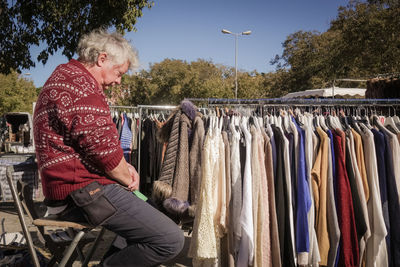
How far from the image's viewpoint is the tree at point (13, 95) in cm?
2370

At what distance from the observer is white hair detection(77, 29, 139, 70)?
204cm

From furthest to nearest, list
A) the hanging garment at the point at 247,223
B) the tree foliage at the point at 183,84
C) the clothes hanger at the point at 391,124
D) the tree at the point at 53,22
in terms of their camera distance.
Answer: the tree foliage at the point at 183,84 → the tree at the point at 53,22 → the clothes hanger at the point at 391,124 → the hanging garment at the point at 247,223

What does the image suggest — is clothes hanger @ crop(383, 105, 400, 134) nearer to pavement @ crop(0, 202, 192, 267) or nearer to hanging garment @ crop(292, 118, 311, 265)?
hanging garment @ crop(292, 118, 311, 265)

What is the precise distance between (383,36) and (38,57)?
13.8m

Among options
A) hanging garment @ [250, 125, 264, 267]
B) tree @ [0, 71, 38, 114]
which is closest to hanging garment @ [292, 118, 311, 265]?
hanging garment @ [250, 125, 264, 267]

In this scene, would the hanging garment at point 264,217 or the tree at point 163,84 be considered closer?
the hanging garment at point 264,217

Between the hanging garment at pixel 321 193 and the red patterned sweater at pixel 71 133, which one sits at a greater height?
the red patterned sweater at pixel 71 133

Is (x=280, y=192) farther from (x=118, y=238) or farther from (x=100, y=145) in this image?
(x=100, y=145)

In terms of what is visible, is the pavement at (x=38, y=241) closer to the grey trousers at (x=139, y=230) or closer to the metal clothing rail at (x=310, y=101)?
the grey trousers at (x=139, y=230)

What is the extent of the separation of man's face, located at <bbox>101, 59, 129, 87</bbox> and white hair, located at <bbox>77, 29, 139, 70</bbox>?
0.03 meters

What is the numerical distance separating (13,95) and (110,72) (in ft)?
87.8

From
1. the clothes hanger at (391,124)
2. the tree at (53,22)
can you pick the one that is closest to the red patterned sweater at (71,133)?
the clothes hanger at (391,124)

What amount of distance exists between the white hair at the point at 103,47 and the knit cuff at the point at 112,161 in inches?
25.5

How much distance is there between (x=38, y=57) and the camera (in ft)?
24.8
